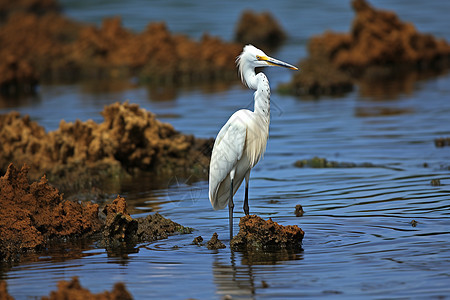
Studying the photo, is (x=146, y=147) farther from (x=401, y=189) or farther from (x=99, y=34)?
(x=99, y=34)

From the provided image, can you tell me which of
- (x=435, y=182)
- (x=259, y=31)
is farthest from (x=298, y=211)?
(x=259, y=31)

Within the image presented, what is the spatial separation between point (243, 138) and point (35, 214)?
7.12 feet

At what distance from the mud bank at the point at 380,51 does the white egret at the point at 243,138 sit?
44.1 feet

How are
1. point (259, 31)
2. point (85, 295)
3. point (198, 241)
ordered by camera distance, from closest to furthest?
1. point (85, 295)
2. point (198, 241)
3. point (259, 31)

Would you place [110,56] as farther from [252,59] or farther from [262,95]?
[262,95]

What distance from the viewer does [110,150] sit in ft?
36.7

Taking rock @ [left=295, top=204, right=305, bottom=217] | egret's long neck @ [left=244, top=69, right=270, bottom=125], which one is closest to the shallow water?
rock @ [left=295, top=204, right=305, bottom=217]

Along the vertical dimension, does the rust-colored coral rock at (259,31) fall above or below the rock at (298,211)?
above

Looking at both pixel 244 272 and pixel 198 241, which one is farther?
pixel 198 241

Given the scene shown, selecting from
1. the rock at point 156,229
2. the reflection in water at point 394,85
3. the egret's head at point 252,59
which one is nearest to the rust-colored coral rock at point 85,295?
the rock at point 156,229

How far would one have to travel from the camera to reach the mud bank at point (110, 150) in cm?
1114

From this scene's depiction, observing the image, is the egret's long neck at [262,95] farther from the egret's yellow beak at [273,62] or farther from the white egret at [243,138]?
the egret's yellow beak at [273,62]

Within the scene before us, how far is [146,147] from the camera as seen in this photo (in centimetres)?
1139

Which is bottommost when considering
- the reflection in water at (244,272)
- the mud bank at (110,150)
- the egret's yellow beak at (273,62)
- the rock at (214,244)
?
the reflection in water at (244,272)
